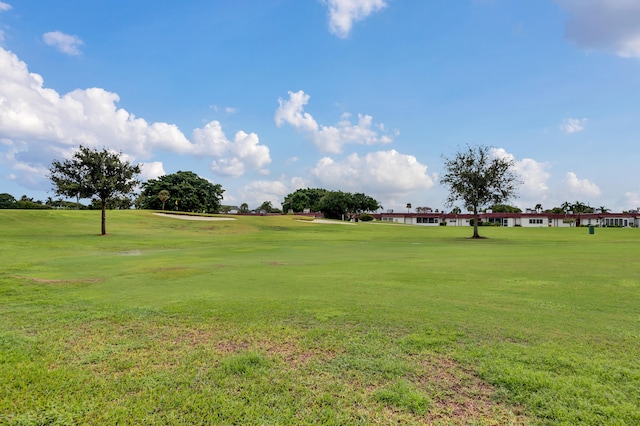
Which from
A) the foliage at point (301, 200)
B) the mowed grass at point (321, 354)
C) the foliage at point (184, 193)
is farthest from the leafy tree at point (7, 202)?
the mowed grass at point (321, 354)

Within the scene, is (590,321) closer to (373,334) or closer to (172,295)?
(373,334)

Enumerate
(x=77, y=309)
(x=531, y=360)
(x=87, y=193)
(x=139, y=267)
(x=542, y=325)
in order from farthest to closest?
(x=87, y=193), (x=139, y=267), (x=77, y=309), (x=542, y=325), (x=531, y=360)

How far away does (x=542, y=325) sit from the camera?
6.28 meters

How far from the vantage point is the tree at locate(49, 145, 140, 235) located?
34.8 metres

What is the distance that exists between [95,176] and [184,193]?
2284 inches

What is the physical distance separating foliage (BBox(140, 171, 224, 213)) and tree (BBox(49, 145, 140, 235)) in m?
51.4

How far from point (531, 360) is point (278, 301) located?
A: 507cm

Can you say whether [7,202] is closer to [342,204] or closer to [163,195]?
[163,195]

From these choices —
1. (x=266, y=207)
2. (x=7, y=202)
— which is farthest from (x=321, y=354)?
(x=266, y=207)

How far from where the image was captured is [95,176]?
118 feet

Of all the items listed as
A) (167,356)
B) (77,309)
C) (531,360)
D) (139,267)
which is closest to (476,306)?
(531,360)

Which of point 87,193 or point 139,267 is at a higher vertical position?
point 87,193

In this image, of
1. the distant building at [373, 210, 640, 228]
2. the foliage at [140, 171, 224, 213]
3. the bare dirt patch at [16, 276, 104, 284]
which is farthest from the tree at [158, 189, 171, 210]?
the bare dirt patch at [16, 276, 104, 284]

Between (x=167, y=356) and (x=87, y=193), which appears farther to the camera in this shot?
(x=87, y=193)
